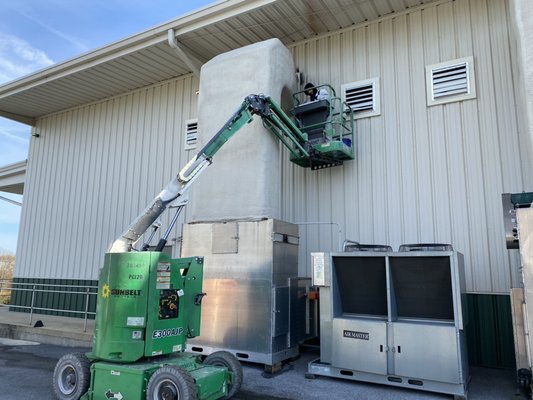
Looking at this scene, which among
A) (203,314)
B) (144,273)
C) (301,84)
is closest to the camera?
(144,273)

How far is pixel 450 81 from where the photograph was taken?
24.8ft

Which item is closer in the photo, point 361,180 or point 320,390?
point 320,390

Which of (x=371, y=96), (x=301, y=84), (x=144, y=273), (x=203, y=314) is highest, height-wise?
(x=301, y=84)

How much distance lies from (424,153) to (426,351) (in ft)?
12.1

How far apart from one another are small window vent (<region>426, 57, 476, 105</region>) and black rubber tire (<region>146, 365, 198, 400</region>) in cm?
624

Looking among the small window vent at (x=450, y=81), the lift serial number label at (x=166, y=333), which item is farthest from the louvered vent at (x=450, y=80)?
the lift serial number label at (x=166, y=333)

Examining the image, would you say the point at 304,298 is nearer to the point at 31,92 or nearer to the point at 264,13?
the point at 264,13

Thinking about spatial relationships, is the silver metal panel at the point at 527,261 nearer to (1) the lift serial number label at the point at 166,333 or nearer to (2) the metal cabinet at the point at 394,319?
(2) the metal cabinet at the point at 394,319

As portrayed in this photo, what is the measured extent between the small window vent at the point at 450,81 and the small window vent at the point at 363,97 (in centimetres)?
98

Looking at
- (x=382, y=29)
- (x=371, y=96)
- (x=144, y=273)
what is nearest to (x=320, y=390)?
(x=144, y=273)

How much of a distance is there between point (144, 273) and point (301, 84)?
580 cm

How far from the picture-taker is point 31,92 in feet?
39.2

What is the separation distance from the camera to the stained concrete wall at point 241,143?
23.4 ft

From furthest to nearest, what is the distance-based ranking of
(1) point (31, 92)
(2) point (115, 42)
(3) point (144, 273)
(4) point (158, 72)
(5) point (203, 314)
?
(1) point (31, 92)
(4) point (158, 72)
(2) point (115, 42)
(5) point (203, 314)
(3) point (144, 273)
